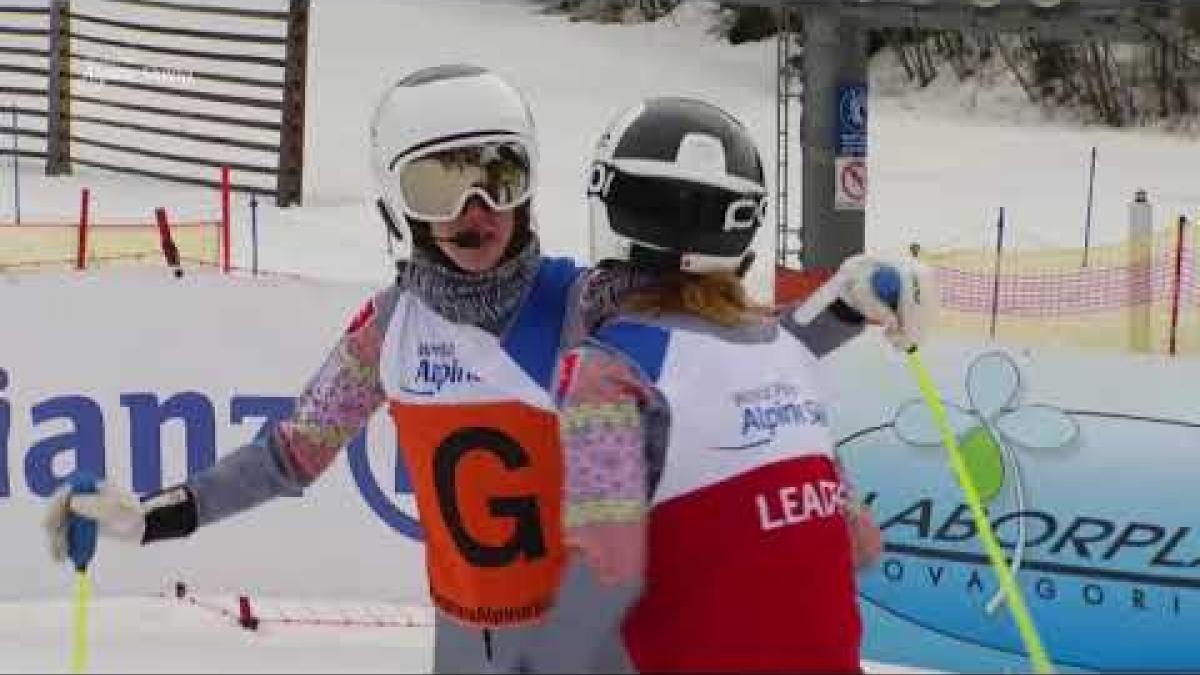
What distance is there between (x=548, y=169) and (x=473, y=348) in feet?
45.3

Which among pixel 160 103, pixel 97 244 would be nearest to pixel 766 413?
pixel 97 244

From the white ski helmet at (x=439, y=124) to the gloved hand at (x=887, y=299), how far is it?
1.59 ft

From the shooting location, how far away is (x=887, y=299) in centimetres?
296

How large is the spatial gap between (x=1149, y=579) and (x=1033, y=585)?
0.34m

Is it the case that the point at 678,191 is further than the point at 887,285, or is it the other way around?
the point at 887,285

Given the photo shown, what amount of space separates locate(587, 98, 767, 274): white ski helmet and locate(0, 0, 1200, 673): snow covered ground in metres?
3.85

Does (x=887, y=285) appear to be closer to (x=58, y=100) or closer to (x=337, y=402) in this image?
(x=337, y=402)

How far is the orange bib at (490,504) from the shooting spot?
2967 mm

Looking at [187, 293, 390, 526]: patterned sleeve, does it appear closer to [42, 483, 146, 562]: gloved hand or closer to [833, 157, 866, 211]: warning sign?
[42, 483, 146, 562]: gloved hand

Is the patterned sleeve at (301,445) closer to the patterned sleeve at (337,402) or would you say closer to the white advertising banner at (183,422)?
the patterned sleeve at (337,402)

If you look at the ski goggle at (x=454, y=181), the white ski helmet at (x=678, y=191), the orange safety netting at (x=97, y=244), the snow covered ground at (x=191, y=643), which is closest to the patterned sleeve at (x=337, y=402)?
the ski goggle at (x=454, y=181)

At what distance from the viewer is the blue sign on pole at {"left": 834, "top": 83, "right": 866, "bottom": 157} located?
34.8ft

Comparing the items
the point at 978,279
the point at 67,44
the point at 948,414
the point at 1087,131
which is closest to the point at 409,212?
the point at 948,414

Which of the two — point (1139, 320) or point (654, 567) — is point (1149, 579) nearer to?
point (1139, 320)
